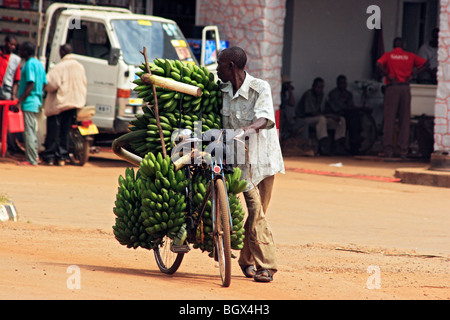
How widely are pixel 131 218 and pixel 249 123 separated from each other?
47.6 inches

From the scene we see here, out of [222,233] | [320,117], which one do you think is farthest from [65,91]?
[222,233]

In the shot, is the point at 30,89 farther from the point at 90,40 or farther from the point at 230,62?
the point at 230,62

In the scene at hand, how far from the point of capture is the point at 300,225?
34.7ft

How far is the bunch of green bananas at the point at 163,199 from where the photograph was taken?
21.7ft

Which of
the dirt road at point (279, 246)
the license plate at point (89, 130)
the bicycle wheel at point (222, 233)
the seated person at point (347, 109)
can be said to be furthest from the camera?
the seated person at point (347, 109)

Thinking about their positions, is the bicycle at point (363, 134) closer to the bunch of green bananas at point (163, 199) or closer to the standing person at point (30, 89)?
the standing person at point (30, 89)

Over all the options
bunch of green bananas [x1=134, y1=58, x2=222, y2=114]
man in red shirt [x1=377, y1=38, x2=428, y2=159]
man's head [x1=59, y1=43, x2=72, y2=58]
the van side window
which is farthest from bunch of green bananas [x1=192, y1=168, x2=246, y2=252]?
man in red shirt [x1=377, y1=38, x2=428, y2=159]

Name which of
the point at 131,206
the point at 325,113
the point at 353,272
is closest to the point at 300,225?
the point at 353,272

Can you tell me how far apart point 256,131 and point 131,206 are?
1.22 metres

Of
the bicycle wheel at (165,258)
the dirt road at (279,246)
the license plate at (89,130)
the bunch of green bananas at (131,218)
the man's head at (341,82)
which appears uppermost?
the man's head at (341,82)

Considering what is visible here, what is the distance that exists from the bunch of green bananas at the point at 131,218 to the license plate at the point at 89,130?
8.09m

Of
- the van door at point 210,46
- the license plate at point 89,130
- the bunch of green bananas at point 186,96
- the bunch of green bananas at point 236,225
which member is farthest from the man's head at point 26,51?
the bunch of green bananas at point 236,225

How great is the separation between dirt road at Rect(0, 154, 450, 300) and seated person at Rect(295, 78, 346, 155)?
3547mm
